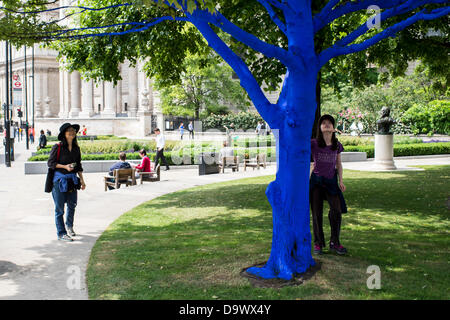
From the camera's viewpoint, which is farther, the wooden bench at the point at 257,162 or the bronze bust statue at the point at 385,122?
the wooden bench at the point at 257,162

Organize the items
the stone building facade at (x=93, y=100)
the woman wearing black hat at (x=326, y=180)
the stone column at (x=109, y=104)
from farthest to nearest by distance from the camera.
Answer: the stone column at (x=109, y=104) → the stone building facade at (x=93, y=100) → the woman wearing black hat at (x=326, y=180)

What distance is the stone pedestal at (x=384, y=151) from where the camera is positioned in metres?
20.7

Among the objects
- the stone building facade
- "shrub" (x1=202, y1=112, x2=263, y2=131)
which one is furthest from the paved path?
"shrub" (x1=202, y1=112, x2=263, y2=131)

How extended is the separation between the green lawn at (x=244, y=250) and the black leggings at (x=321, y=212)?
33cm

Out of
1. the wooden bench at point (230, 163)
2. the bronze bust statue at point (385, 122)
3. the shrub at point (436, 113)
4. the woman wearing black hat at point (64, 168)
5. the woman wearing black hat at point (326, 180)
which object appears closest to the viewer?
the woman wearing black hat at point (326, 180)

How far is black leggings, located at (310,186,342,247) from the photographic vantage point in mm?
6832

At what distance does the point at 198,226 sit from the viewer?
973 centimetres

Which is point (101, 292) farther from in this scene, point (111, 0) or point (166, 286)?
point (111, 0)

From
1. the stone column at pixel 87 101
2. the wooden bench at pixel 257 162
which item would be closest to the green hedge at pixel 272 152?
the wooden bench at pixel 257 162

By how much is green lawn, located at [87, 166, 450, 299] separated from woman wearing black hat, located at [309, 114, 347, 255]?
431 mm

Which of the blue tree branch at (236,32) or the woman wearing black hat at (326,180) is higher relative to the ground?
the blue tree branch at (236,32)

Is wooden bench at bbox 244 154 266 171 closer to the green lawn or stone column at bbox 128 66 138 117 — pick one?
the green lawn

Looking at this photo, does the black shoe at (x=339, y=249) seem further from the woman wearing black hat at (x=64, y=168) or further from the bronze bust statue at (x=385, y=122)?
the bronze bust statue at (x=385, y=122)
